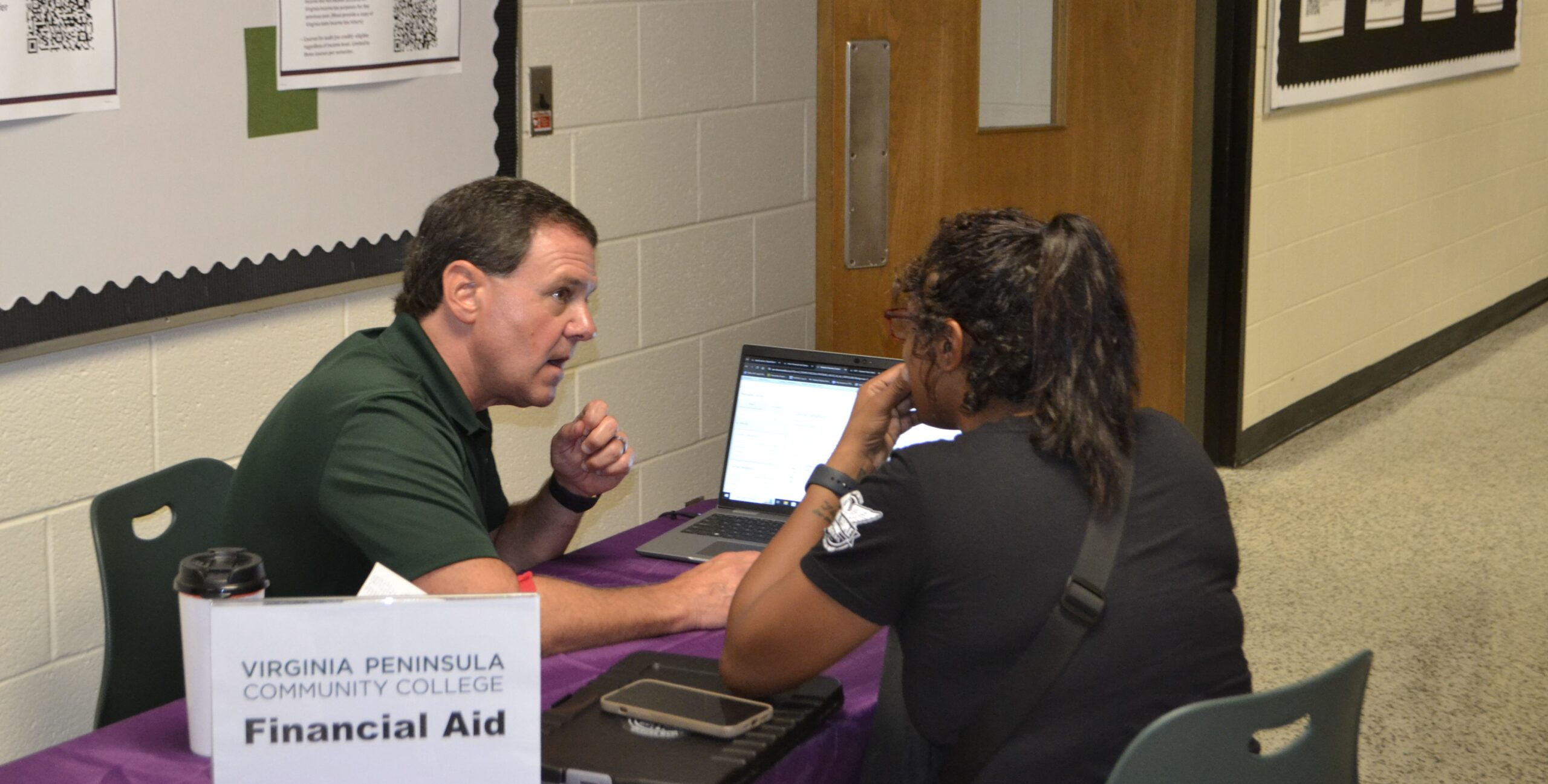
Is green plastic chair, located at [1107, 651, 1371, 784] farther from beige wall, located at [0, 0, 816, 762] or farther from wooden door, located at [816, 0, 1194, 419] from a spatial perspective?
wooden door, located at [816, 0, 1194, 419]

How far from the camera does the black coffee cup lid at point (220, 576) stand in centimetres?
129

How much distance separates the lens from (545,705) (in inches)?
60.3

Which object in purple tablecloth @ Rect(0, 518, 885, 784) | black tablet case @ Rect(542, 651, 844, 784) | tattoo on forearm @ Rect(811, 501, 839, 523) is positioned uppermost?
tattoo on forearm @ Rect(811, 501, 839, 523)

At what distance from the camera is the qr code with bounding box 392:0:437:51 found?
7.68 feet

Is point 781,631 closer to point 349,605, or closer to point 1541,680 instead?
point 349,605

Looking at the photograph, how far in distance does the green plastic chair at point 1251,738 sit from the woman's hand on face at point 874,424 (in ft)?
1.75

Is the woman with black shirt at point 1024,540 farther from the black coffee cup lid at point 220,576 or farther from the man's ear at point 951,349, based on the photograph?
the black coffee cup lid at point 220,576

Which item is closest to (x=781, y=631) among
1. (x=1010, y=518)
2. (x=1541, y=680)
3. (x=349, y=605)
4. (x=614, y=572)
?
(x=1010, y=518)

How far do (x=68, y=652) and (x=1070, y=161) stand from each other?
99.4 inches

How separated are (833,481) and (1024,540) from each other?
326mm

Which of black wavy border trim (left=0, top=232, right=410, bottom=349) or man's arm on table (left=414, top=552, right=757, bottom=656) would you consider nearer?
man's arm on table (left=414, top=552, right=757, bottom=656)

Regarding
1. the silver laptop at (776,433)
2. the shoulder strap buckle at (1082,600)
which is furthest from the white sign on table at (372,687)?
the silver laptop at (776,433)

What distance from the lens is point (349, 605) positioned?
1.12 m

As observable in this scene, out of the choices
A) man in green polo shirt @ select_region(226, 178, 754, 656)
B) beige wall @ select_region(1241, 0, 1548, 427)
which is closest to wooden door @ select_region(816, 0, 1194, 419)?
beige wall @ select_region(1241, 0, 1548, 427)
